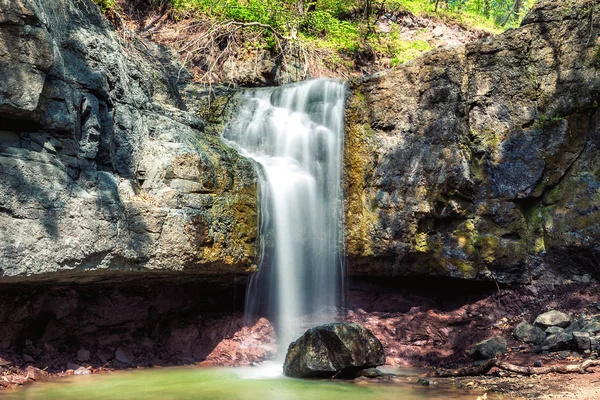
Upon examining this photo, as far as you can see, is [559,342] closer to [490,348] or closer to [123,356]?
[490,348]

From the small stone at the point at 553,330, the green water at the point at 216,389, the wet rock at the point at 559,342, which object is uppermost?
the small stone at the point at 553,330

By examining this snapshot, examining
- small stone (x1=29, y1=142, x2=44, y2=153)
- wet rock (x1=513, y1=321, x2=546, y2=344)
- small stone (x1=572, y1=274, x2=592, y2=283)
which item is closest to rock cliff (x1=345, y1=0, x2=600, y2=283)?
small stone (x1=572, y1=274, x2=592, y2=283)

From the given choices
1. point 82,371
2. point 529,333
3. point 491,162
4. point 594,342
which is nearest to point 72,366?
point 82,371

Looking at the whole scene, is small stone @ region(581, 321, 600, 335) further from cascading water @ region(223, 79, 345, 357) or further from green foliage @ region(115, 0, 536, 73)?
green foliage @ region(115, 0, 536, 73)

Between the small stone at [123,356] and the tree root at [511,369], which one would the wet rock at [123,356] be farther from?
the tree root at [511,369]

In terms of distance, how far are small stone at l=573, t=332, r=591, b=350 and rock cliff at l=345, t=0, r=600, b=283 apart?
172 centimetres

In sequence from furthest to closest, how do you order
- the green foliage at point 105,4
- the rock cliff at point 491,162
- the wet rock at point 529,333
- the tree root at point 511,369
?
1. the green foliage at point 105,4
2. the rock cliff at point 491,162
3. the wet rock at point 529,333
4. the tree root at point 511,369

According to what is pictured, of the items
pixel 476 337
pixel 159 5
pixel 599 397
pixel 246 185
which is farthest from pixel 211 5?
pixel 599 397

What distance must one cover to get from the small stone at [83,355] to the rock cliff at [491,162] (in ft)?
14.1

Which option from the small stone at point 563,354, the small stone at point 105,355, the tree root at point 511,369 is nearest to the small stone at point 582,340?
the small stone at point 563,354

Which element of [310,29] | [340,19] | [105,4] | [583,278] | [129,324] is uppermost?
[340,19]

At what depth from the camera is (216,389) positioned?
595 centimetres

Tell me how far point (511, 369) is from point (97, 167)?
5.82 metres

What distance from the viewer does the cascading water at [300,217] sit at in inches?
336
